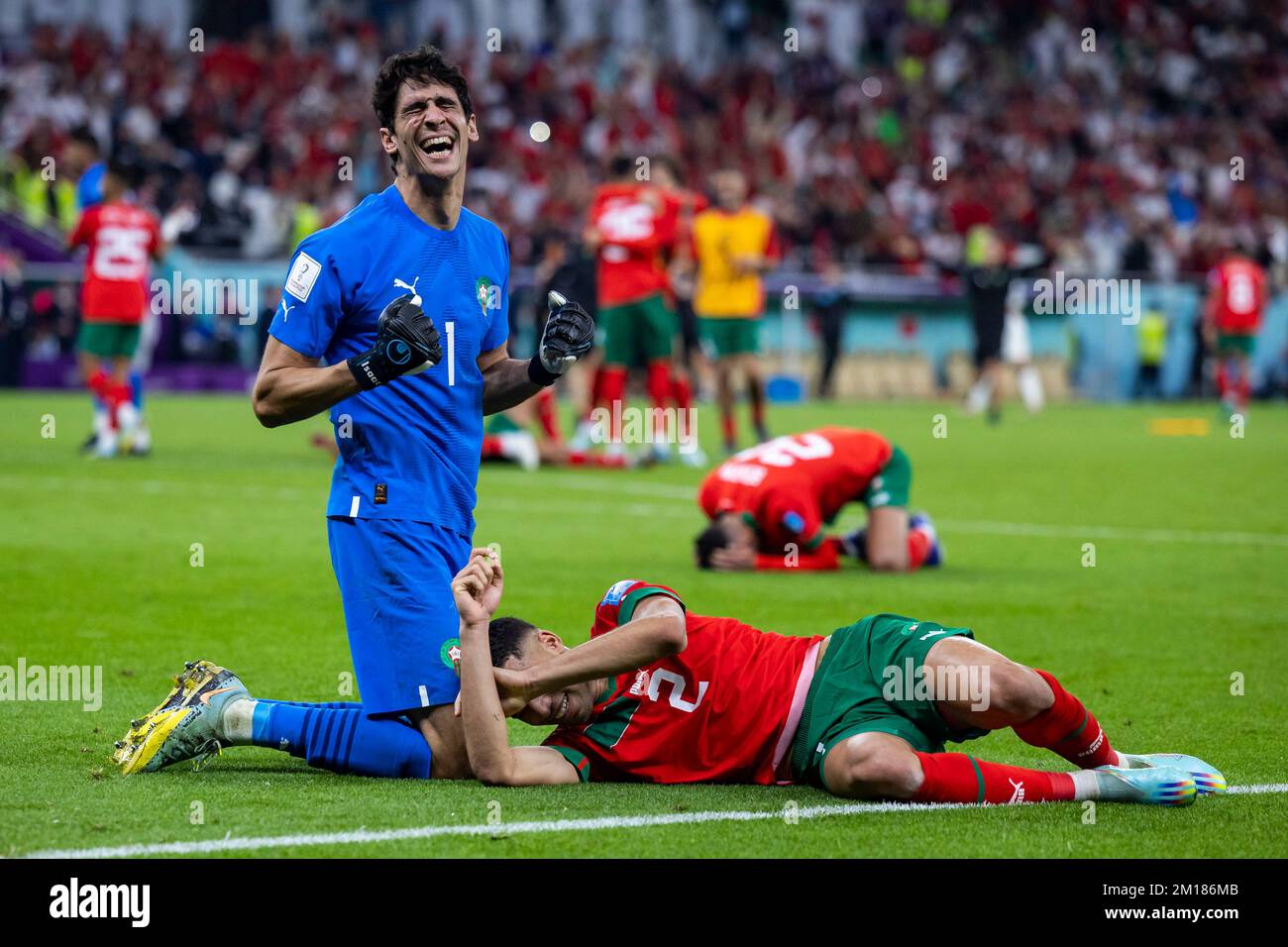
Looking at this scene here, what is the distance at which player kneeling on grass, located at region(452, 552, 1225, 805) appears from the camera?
5.00 m

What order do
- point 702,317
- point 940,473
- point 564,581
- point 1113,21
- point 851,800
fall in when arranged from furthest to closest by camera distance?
point 1113,21 < point 702,317 < point 940,473 < point 564,581 < point 851,800

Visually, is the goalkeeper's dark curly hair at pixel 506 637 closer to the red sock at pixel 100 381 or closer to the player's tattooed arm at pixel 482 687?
the player's tattooed arm at pixel 482 687

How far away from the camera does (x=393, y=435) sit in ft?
17.8

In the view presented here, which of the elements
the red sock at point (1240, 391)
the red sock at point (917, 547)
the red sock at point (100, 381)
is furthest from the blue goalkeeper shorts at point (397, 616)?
the red sock at point (1240, 391)

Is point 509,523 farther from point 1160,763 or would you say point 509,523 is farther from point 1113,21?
point 1113,21

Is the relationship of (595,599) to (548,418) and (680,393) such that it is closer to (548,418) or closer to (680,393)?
(548,418)

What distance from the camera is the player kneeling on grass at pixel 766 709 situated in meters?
5.00

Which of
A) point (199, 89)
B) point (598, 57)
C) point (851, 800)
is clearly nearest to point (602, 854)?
point (851, 800)

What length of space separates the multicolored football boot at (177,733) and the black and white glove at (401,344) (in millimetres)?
1147

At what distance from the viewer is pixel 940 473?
16.5 metres

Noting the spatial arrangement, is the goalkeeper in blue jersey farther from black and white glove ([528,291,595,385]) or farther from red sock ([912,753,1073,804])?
red sock ([912,753,1073,804])

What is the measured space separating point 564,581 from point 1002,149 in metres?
27.4

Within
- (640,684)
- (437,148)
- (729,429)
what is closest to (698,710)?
(640,684)

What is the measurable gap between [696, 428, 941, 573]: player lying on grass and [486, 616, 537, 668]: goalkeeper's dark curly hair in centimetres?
474
